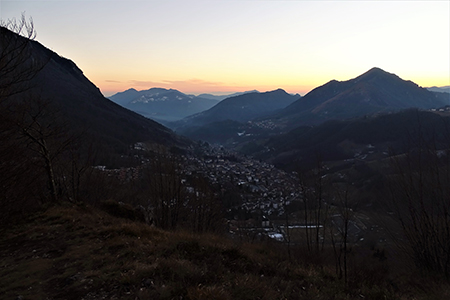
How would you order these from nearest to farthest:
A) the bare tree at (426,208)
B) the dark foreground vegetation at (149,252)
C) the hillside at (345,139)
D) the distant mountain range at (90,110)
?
the dark foreground vegetation at (149,252), the bare tree at (426,208), the distant mountain range at (90,110), the hillside at (345,139)

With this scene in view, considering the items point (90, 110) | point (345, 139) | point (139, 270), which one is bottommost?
point (345, 139)

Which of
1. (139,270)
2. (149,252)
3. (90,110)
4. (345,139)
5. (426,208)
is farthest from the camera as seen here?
(345,139)

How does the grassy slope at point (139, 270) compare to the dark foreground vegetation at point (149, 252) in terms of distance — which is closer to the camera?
the grassy slope at point (139, 270)

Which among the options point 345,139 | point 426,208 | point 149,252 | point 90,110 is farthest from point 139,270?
point 345,139

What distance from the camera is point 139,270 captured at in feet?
19.4

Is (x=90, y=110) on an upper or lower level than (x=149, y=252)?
upper

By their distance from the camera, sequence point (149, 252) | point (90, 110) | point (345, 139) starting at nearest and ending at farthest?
point (149, 252) < point (90, 110) < point (345, 139)

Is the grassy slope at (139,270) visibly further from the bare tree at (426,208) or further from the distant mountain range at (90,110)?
the distant mountain range at (90,110)

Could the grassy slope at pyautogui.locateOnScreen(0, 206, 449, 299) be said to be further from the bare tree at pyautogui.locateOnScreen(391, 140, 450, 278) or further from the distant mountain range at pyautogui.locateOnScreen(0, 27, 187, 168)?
the distant mountain range at pyautogui.locateOnScreen(0, 27, 187, 168)

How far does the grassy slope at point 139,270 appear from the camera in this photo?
525 centimetres

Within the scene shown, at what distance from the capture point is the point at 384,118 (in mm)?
125875

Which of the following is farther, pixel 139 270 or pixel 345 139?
pixel 345 139

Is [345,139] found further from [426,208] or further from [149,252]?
[149,252]

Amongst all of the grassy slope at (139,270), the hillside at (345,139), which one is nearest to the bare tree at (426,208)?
the grassy slope at (139,270)
